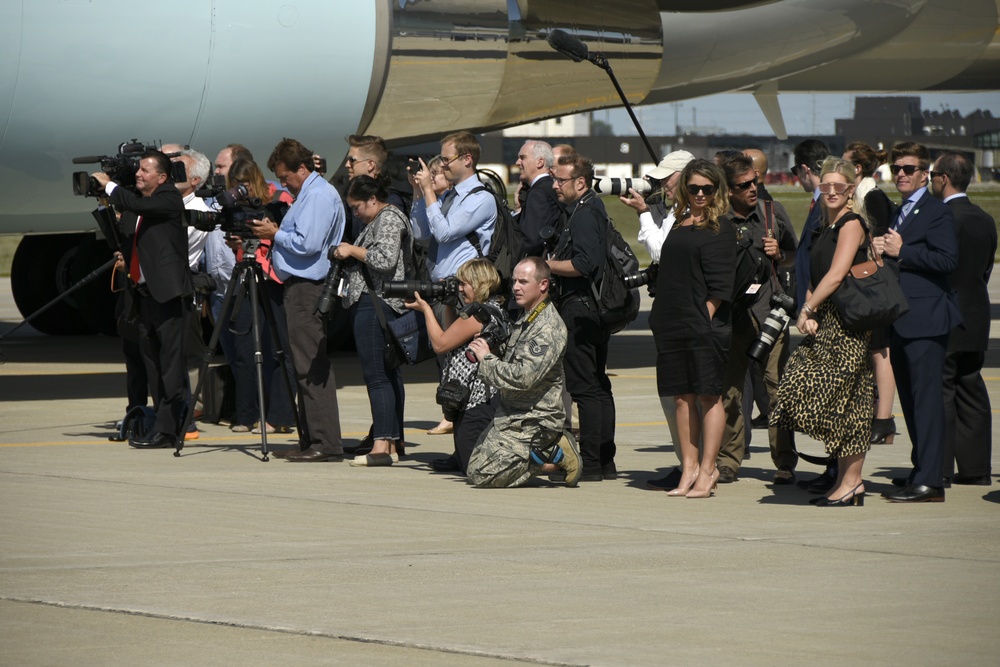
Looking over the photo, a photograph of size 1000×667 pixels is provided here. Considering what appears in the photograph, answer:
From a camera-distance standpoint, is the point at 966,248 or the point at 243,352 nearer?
the point at 966,248

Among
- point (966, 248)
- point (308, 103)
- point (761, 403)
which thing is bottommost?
point (761, 403)

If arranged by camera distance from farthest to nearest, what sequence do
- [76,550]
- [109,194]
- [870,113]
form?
[870,113], [109,194], [76,550]

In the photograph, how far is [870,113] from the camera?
71.1 meters

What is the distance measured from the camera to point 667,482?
27.9ft

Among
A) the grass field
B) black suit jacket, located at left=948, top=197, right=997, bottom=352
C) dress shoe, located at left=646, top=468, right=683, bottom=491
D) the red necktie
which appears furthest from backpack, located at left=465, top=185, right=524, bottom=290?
the grass field

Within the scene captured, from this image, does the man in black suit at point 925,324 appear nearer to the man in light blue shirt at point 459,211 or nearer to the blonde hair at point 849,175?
the blonde hair at point 849,175

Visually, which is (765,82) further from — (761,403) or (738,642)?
(738,642)

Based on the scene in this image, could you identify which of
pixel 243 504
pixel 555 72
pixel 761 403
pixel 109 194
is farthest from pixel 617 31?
pixel 243 504

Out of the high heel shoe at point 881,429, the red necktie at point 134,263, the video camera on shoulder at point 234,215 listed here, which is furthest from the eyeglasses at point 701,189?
the red necktie at point 134,263

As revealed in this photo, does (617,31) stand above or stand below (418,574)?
above

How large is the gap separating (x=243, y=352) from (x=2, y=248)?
27.3 m

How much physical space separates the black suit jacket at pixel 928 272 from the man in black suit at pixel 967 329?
427 millimetres

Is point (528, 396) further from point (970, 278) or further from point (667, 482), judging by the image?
point (970, 278)

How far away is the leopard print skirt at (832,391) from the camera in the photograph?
762cm
